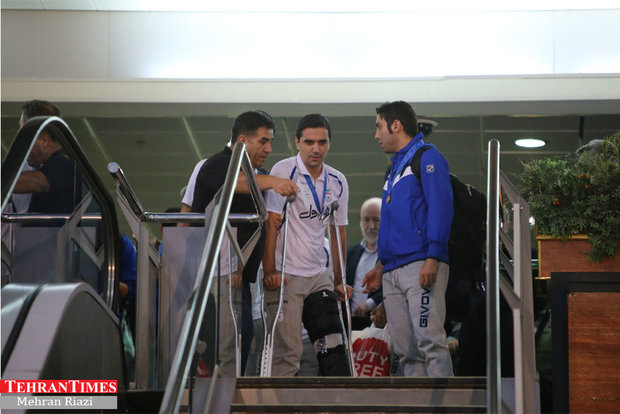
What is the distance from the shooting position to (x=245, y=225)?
609 cm

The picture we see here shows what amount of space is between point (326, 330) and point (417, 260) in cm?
78

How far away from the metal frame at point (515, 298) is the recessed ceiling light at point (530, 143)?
683cm

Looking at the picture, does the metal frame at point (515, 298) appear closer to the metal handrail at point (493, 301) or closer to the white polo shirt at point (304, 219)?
the metal handrail at point (493, 301)

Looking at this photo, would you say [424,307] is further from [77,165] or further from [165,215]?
[77,165]

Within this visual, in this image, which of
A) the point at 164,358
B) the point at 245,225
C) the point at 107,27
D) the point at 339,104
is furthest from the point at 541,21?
the point at 164,358

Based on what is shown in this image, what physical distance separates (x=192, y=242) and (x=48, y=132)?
1463 mm

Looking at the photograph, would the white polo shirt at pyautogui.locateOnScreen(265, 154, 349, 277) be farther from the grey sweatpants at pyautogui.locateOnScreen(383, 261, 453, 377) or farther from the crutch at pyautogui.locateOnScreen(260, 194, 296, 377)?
the grey sweatpants at pyautogui.locateOnScreen(383, 261, 453, 377)

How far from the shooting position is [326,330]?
6.06 m

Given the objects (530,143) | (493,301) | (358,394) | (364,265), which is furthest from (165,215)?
(530,143)

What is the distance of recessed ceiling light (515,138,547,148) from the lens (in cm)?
1189

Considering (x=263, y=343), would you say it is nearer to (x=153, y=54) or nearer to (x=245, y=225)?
(x=245, y=225)

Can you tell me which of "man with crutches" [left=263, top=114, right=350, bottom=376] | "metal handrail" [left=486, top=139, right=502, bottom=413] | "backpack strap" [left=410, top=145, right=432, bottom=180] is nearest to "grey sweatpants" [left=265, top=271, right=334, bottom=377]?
"man with crutches" [left=263, top=114, right=350, bottom=376]

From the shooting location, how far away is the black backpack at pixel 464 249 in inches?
235

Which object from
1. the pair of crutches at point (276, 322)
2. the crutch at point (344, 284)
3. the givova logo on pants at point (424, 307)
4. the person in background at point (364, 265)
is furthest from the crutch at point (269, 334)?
the person in background at point (364, 265)
